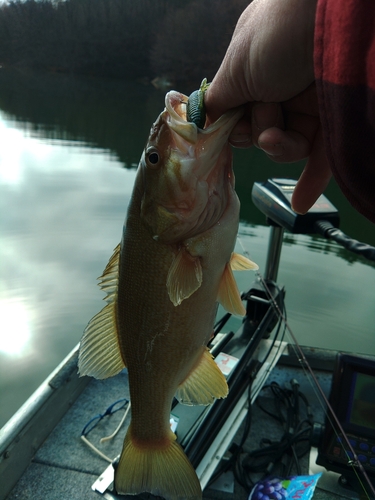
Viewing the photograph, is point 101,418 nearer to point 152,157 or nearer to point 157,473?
point 157,473

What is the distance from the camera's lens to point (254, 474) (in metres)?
2.23

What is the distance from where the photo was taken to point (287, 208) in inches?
91.3

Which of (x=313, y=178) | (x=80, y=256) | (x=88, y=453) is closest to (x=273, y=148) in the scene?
(x=313, y=178)

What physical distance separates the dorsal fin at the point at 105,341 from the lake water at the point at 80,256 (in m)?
2.26

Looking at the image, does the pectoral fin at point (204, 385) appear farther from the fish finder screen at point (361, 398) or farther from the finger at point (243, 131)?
the fish finder screen at point (361, 398)

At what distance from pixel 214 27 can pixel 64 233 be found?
22.1m

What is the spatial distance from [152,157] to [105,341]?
62cm

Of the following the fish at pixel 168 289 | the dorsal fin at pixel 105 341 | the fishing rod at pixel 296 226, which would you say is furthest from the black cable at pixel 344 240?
the dorsal fin at pixel 105 341

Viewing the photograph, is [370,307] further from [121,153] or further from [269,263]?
[121,153]

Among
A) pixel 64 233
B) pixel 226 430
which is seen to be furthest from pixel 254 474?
pixel 64 233

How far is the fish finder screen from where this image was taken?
82.4 inches

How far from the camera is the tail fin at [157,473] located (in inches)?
50.8

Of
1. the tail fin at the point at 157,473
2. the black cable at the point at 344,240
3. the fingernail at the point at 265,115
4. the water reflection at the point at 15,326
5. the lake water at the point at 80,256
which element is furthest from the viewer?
the lake water at the point at 80,256

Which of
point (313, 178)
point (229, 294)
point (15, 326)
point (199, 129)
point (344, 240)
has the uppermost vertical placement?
point (199, 129)
